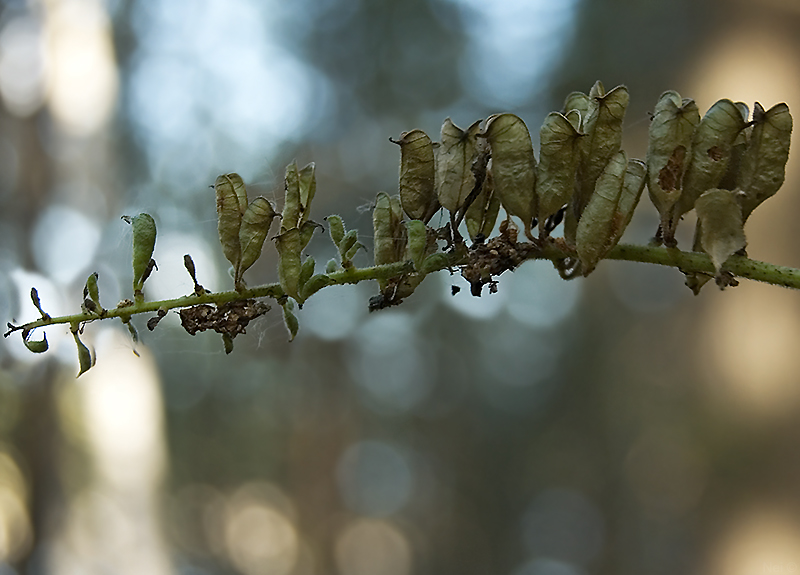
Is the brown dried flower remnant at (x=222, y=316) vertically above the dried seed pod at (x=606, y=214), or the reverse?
the dried seed pod at (x=606, y=214)

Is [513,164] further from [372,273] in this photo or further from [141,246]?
[141,246]

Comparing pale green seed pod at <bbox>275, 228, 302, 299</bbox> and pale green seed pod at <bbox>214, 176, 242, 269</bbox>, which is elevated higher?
pale green seed pod at <bbox>214, 176, 242, 269</bbox>

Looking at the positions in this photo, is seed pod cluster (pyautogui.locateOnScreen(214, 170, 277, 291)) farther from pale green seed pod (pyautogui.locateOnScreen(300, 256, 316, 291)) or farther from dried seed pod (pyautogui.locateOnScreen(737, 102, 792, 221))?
dried seed pod (pyautogui.locateOnScreen(737, 102, 792, 221))

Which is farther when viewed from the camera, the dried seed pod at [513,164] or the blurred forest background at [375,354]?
the blurred forest background at [375,354]

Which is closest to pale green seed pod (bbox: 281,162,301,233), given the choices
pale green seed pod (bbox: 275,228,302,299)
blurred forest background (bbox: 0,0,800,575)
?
pale green seed pod (bbox: 275,228,302,299)

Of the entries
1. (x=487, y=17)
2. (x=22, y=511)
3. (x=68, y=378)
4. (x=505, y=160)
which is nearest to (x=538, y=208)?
(x=505, y=160)

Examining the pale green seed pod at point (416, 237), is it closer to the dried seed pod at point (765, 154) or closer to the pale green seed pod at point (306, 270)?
the pale green seed pod at point (306, 270)

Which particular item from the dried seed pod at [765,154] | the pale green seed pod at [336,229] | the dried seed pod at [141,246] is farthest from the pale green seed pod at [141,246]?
the dried seed pod at [765,154]
